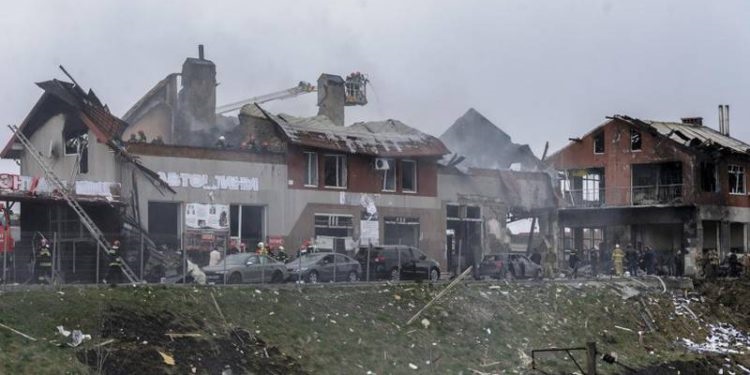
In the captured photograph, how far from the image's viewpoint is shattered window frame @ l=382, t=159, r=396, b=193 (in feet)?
184

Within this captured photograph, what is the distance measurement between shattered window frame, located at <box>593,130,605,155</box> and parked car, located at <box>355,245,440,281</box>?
33561 mm

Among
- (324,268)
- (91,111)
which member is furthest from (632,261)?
(91,111)

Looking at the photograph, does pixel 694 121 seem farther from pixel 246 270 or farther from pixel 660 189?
pixel 246 270

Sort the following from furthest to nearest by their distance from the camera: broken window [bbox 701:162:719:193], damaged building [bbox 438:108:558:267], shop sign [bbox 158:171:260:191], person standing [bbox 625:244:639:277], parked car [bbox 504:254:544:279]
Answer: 1. broken window [bbox 701:162:719:193]
2. damaged building [bbox 438:108:558:267]
3. person standing [bbox 625:244:639:277]
4. parked car [bbox 504:254:544:279]
5. shop sign [bbox 158:171:260:191]

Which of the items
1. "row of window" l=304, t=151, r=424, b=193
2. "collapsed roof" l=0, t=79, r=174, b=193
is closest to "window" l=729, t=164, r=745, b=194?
"row of window" l=304, t=151, r=424, b=193

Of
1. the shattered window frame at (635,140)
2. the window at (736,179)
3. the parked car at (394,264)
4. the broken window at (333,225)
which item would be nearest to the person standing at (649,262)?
the parked car at (394,264)

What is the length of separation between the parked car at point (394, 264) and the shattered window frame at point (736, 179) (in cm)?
3448

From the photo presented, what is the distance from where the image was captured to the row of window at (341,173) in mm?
53156

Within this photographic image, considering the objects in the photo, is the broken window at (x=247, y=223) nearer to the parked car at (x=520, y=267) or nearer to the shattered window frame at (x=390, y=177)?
the shattered window frame at (x=390, y=177)

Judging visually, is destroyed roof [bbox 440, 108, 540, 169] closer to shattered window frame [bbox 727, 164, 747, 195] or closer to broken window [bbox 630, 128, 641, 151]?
broken window [bbox 630, 128, 641, 151]

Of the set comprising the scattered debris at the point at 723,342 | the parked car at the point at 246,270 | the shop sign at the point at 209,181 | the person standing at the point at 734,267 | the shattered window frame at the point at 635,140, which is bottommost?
the scattered debris at the point at 723,342

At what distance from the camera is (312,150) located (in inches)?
2090

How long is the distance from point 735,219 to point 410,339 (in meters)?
45.7

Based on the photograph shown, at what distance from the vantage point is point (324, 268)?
4166 cm
